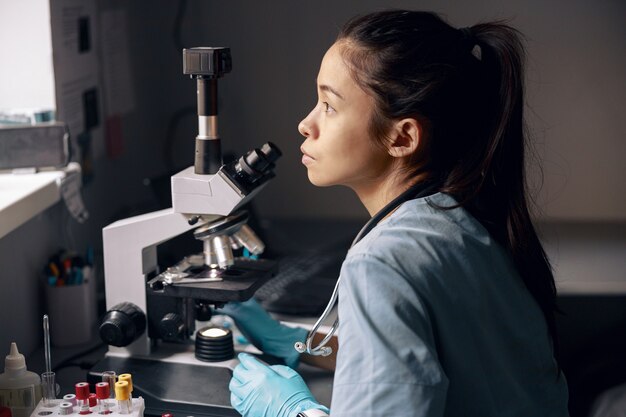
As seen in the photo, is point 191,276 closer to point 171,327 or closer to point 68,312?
point 171,327

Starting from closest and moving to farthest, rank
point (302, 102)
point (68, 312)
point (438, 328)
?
point (438, 328), point (68, 312), point (302, 102)

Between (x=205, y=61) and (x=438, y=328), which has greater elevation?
(x=205, y=61)

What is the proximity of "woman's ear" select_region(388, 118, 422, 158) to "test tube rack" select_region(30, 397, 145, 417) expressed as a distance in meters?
0.50

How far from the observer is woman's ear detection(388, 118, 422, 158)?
3.44 ft

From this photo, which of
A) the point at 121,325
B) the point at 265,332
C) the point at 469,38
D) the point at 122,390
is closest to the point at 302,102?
the point at 265,332

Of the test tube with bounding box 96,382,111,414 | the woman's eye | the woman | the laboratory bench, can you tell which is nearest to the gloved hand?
the laboratory bench

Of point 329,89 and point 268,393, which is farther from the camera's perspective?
point 268,393

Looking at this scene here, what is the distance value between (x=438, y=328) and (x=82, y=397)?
509 mm

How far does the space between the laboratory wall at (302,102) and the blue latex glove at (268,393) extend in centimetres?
78

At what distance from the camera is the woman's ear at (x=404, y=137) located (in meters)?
1.05

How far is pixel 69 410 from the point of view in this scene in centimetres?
111

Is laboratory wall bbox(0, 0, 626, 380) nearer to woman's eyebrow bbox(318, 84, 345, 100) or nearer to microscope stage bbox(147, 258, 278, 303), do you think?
microscope stage bbox(147, 258, 278, 303)

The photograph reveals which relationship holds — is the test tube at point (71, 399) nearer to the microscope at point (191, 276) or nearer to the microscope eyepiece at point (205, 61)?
the microscope at point (191, 276)

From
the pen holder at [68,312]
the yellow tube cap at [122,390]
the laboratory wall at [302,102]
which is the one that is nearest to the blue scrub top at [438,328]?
the yellow tube cap at [122,390]
